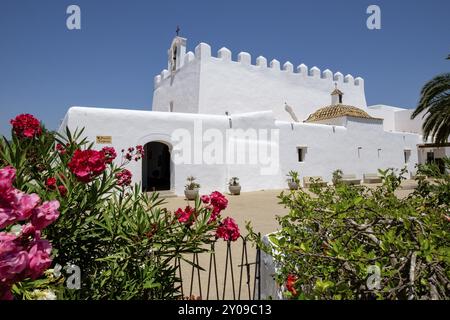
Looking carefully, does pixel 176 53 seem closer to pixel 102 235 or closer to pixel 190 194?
pixel 190 194

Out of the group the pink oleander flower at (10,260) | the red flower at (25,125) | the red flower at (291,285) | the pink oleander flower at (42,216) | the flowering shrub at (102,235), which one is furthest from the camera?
the red flower at (25,125)

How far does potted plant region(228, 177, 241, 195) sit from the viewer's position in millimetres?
13072

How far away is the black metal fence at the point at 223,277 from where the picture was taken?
2959 mm

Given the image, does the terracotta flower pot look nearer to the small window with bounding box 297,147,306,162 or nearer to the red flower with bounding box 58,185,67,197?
the small window with bounding box 297,147,306,162

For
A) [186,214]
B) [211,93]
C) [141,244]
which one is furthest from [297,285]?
[211,93]

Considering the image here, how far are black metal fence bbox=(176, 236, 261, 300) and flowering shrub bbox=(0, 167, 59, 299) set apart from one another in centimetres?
179

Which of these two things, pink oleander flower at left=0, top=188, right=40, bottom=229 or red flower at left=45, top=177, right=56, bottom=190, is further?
red flower at left=45, top=177, right=56, bottom=190

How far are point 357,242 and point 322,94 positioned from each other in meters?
21.3

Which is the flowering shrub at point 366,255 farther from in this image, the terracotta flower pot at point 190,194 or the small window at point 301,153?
the small window at point 301,153

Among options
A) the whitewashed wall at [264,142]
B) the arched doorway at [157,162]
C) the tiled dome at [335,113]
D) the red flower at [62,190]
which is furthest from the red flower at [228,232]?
the tiled dome at [335,113]

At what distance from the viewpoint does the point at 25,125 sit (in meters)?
2.70

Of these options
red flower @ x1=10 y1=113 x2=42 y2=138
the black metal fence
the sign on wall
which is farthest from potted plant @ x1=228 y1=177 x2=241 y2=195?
red flower @ x1=10 y1=113 x2=42 y2=138

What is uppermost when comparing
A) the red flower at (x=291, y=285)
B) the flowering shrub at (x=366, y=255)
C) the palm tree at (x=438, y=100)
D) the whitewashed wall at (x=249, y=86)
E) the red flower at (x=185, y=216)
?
the whitewashed wall at (x=249, y=86)

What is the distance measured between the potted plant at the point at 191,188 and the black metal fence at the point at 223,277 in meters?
6.26
